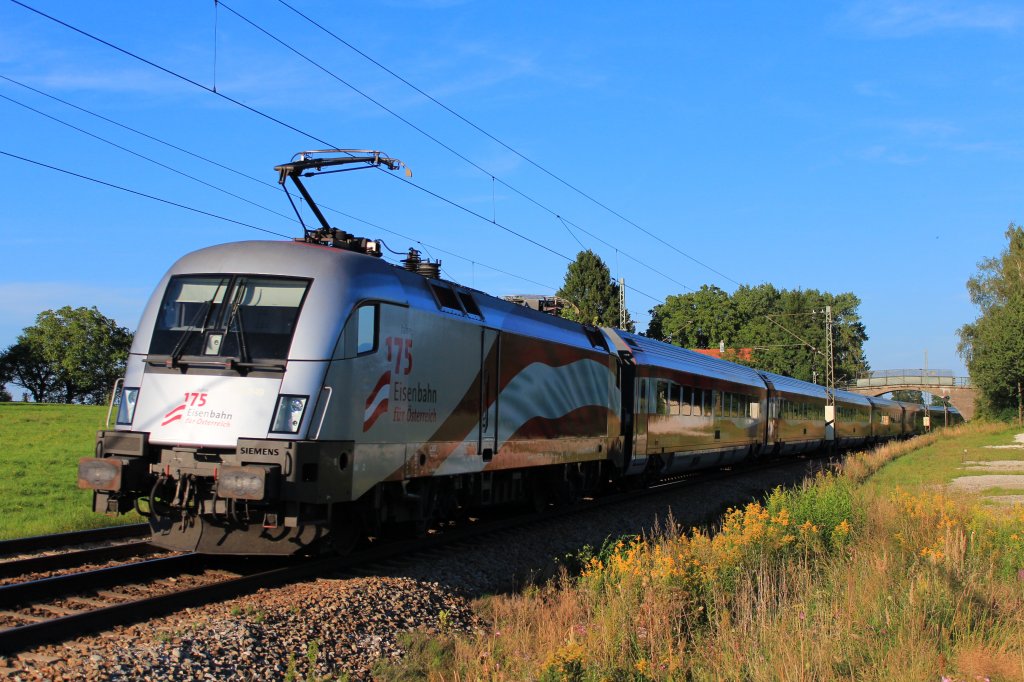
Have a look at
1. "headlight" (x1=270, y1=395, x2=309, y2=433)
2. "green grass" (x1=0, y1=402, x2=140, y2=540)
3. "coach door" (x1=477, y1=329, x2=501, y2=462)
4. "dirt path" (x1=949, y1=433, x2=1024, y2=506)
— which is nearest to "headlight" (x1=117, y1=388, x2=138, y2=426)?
"headlight" (x1=270, y1=395, x2=309, y2=433)

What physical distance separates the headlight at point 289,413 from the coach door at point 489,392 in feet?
13.0

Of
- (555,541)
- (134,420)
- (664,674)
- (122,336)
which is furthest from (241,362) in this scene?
(122,336)

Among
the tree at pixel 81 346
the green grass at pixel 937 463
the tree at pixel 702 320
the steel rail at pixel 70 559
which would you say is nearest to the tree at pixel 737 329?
the tree at pixel 702 320

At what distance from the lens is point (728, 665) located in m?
6.31

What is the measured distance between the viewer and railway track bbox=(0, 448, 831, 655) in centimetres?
654

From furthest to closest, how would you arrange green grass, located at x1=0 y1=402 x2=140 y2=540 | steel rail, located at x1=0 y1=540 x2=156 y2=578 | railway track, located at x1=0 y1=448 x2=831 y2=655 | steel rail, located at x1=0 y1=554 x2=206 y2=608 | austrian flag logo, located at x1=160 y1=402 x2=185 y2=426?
green grass, located at x1=0 y1=402 x2=140 y2=540 → austrian flag logo, located at x1=160 y1=402 x2=185 y2=426 → steel rail, located at x1=0 y1=540 x2=156 y2=578 → steel rail, located at x1=0 y1=554 x2=206 y2=608 → railway track, located at x1=0 y1=448 x2=831 y2=655

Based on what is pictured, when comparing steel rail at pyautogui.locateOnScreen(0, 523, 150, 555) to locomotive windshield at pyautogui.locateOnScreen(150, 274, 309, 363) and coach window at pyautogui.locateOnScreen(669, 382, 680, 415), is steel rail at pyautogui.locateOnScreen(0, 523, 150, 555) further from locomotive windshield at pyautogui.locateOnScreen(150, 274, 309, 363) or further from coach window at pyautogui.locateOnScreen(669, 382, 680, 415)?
coach window at pyautogui.locateOnScreen(669, 382, 680, 415)

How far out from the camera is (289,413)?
333 inches

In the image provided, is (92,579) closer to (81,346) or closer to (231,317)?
(231,317)

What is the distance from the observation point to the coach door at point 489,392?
479 inches

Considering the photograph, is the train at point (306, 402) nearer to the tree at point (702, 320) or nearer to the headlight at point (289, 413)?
the headlight at point (289, 413)

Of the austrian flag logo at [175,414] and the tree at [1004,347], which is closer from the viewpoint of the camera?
the austrian flag logo at [175,414]

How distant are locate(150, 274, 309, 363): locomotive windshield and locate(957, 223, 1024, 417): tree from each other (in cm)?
5812

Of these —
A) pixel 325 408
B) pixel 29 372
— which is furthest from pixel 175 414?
pixel 29 372
